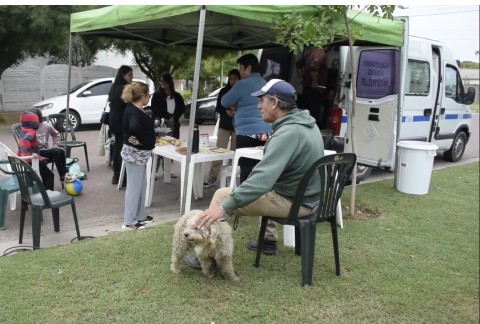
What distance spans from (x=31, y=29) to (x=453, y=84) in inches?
420

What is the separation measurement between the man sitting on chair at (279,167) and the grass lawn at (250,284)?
608mm

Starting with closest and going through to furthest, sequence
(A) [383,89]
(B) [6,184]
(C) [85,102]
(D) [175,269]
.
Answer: (D) [175,269]
(B) [6,184]
(A) [383,89]
(C) [85,102]

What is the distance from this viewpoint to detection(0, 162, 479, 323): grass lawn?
9.55 feet

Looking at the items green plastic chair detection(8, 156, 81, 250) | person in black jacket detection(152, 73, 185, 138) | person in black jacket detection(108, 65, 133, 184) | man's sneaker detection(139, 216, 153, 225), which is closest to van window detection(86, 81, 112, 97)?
person in black jacket detection(152, 73, 185, 138)

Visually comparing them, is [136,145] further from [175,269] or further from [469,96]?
[469,96]

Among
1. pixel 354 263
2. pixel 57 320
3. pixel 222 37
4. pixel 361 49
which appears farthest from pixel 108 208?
pixel 361 49

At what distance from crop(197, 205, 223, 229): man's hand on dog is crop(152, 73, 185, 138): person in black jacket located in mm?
4654

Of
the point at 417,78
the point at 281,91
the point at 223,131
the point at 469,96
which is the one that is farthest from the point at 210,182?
the point at 469,96

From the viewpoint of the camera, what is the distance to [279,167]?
292cm

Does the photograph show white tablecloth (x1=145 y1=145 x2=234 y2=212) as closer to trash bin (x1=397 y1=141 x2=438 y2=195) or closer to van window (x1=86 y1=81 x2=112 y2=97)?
trash bin (x1=397 y1=141 x2=438 y2=195)

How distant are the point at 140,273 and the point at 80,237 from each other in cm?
119

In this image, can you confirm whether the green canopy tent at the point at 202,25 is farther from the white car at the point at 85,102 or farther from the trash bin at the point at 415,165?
the white car at the point at 85,102

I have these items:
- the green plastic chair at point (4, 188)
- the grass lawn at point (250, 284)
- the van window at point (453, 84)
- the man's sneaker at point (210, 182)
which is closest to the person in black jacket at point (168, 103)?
the man's sneaker at point (210, 182)
